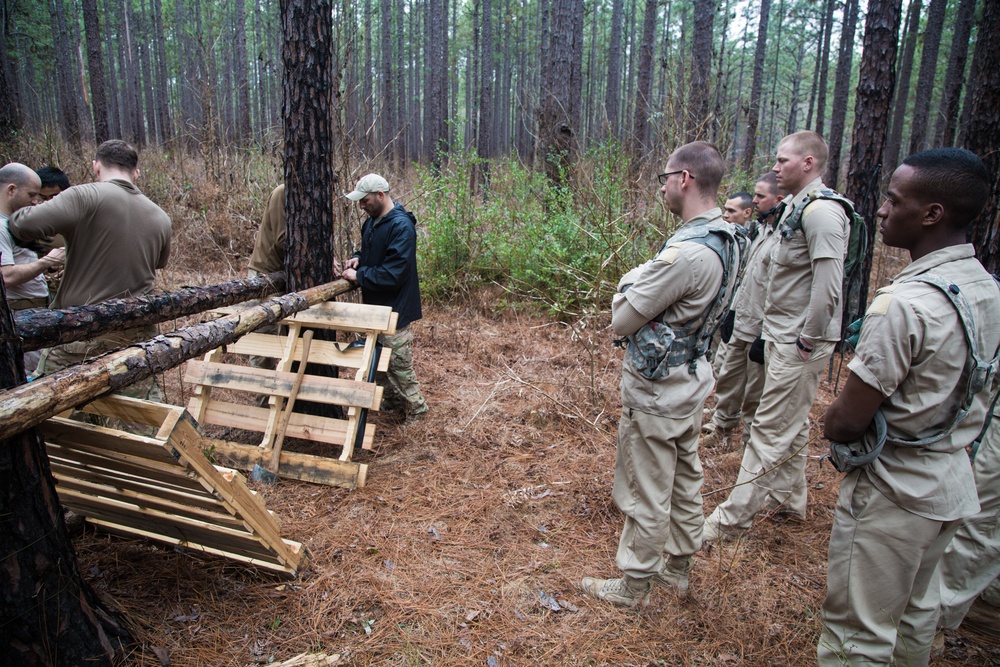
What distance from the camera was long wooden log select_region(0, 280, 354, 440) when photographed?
6.40 feet

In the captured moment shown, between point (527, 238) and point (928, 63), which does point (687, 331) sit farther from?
point (928, 63)

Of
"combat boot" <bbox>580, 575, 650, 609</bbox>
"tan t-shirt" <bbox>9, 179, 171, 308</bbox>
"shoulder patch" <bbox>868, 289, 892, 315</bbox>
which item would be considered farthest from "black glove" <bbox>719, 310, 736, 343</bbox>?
"tan t-shirt" <bbox>9, 179, 171, 308</bbox>

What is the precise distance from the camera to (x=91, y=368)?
2.37 meters

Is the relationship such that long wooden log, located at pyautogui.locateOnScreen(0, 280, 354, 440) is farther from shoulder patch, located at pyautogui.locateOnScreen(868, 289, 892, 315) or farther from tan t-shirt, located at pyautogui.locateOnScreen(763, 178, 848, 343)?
tan t-shirt, located at pyautogui.locateOnScreen(763, 178, 848, 343)

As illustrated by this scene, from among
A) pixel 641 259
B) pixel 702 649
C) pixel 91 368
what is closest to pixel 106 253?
pixel 91 368

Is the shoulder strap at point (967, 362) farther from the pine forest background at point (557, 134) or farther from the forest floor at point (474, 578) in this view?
the pine forest background at point (557, 134)

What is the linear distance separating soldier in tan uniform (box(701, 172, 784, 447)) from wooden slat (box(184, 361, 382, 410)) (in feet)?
9.34

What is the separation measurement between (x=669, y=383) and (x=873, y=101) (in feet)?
18.2

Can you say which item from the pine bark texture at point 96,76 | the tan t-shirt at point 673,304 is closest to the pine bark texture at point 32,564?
the tan t-shirt at point 673,304

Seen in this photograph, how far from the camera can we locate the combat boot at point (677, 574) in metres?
3.01

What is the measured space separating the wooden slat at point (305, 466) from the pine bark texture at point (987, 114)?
470 cm

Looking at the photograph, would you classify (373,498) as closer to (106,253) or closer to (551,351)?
(106,253)

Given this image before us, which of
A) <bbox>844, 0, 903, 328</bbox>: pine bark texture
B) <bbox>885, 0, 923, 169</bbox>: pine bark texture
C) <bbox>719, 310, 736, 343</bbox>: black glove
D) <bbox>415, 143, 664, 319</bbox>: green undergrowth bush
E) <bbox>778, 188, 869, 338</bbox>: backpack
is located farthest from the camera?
<bbox>885, 0, 923, 169</bbox>: pine bark texture

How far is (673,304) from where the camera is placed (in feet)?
8.46
